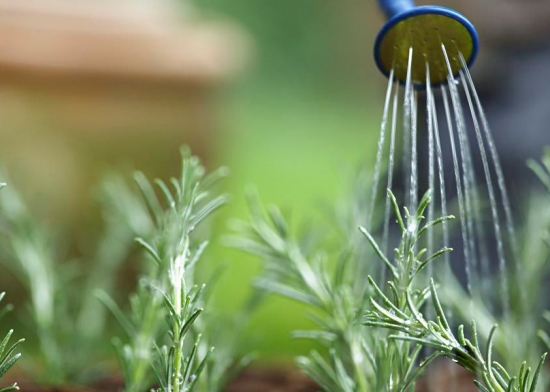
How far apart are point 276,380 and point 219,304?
1.41 feet

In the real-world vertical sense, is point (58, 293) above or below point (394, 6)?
below

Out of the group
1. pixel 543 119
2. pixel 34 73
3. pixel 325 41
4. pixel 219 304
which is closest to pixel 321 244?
pixel 219 304

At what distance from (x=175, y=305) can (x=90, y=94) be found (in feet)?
2.10

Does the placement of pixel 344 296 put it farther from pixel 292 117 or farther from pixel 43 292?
pixel 292 117

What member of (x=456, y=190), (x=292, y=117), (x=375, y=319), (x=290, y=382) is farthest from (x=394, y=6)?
(x=292, y=117)

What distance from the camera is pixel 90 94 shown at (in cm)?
95

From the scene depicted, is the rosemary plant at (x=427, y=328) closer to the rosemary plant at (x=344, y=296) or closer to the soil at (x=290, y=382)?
the rosemary plant at (x=344, y=296)

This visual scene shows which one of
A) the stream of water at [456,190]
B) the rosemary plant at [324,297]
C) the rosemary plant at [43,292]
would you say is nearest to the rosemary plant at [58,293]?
the rosemary plant at [43,292]

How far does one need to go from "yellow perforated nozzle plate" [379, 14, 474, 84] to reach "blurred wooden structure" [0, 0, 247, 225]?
23.3 inches

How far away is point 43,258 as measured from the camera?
571 mm

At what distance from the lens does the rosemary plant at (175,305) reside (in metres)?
0.36

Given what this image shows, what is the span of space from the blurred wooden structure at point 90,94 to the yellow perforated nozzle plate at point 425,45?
0.59m

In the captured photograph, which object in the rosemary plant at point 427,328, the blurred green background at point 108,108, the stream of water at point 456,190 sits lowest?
the rosemary plant at point 427,328

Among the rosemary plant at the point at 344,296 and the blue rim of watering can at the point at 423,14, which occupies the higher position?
the blue rim of watering can at the point at 423,14
